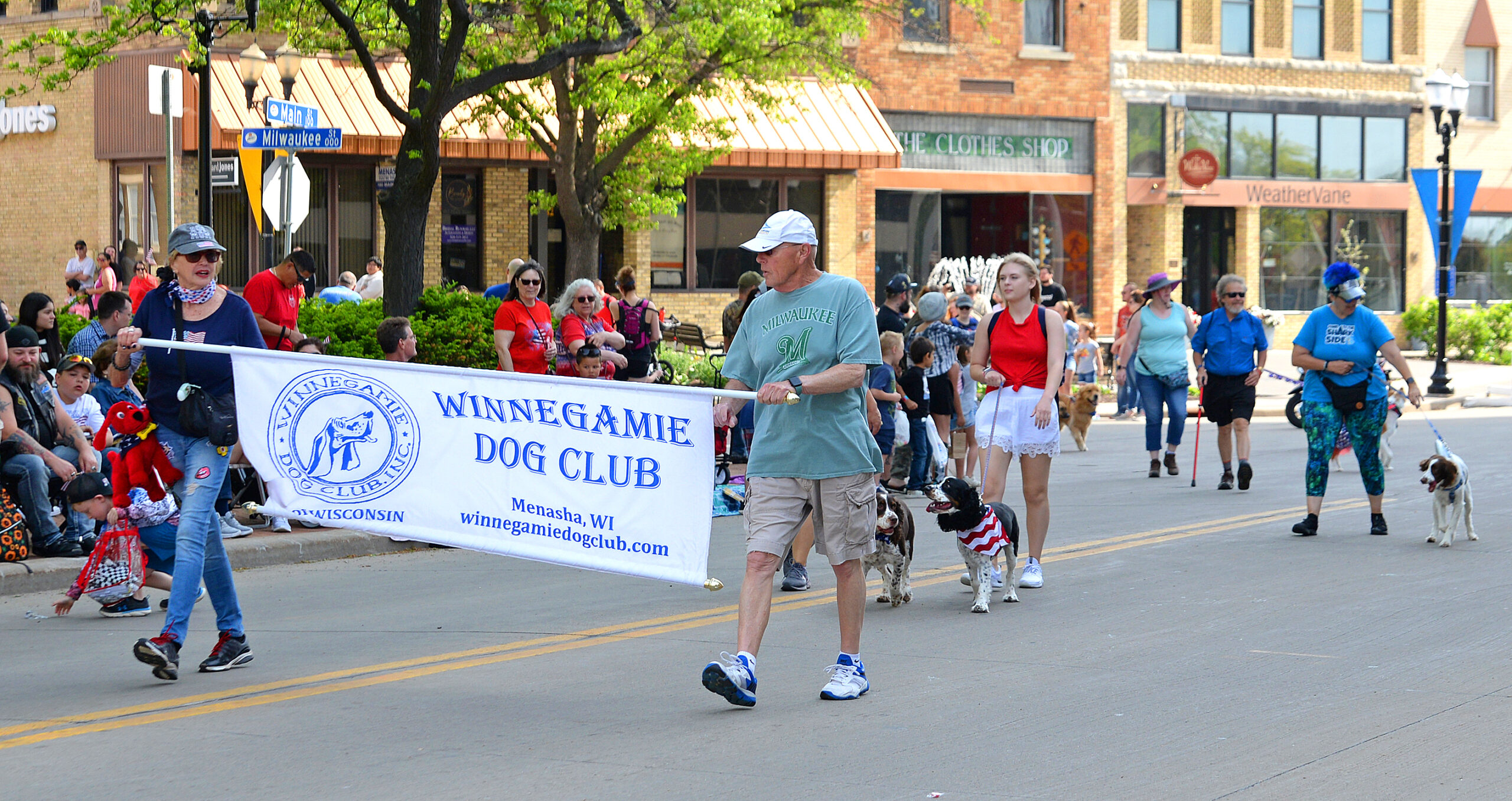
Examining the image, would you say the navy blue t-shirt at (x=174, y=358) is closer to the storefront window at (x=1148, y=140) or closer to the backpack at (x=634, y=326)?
the backpack at (x=634, y=326)

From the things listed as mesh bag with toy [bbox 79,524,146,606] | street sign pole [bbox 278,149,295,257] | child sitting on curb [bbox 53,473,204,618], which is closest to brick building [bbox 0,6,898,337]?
street sign pole [bbox 278,149,295,257]

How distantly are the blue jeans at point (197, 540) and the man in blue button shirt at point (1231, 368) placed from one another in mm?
9872

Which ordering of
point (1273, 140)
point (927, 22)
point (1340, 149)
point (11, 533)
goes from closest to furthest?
point (11, 533) → point (927, 22) → point (1273, 140) → point (1340, 149)

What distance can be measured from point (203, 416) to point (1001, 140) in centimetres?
2877

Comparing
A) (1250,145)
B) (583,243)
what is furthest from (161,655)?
(1250,145)

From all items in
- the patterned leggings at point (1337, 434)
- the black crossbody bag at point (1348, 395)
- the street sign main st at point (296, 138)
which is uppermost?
the street sign main st at point (296, 138)

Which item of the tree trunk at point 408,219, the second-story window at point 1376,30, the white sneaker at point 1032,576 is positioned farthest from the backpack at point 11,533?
the second-story window at point 1376,30

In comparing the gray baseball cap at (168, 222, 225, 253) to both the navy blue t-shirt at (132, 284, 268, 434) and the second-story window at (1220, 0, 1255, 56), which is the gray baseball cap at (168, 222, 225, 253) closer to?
the navy blue t-shirt at (132, 284, 268, 434)

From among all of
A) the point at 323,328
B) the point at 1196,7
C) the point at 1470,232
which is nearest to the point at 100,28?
the point at 323,328

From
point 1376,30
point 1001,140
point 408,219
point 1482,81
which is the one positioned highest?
point 1376,30

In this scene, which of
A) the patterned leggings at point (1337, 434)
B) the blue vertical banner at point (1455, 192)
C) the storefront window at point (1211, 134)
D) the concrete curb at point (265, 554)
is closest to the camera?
the concrete curb at point (265, 554)

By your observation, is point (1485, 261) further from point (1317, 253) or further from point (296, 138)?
point (296, 138)

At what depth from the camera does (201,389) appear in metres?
7.33

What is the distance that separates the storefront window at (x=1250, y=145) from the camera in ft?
121
